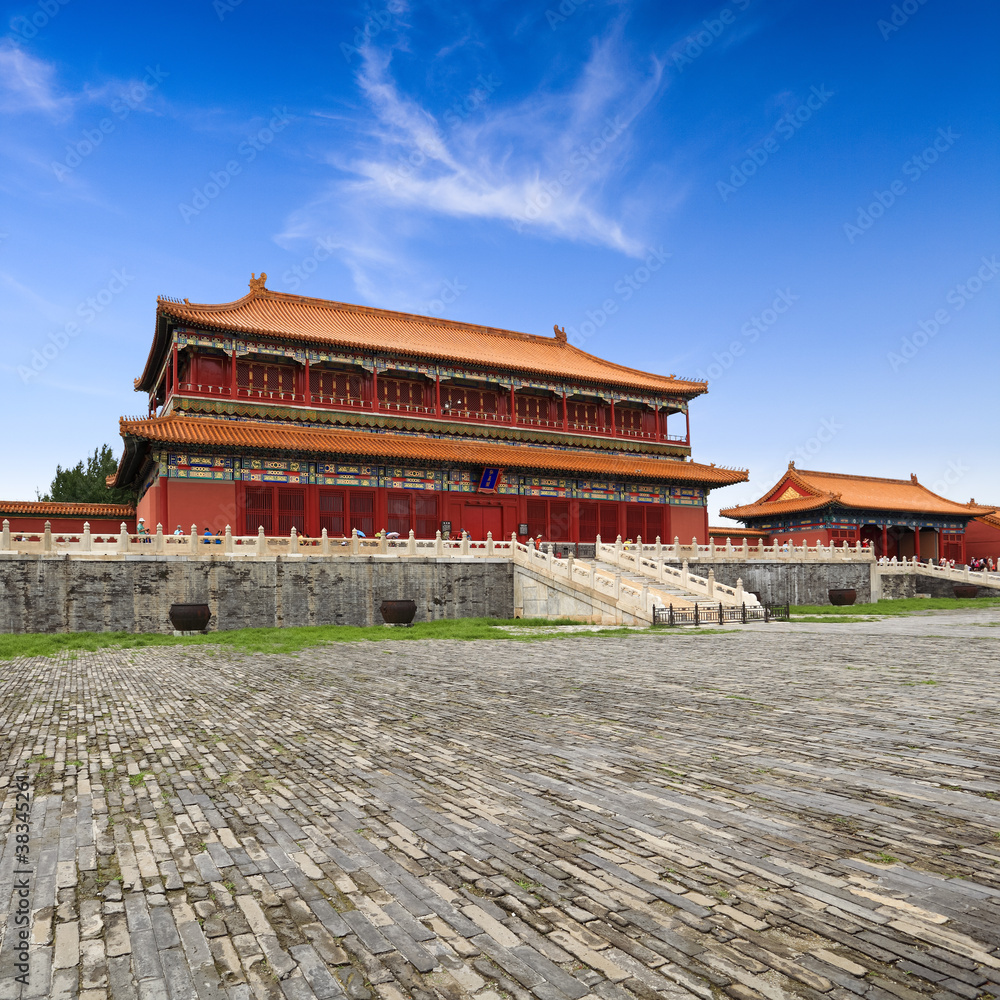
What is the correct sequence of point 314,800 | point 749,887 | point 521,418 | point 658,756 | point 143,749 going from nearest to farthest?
point 749,887, point 314,800, point 658,756, point 143,749, point 521,418

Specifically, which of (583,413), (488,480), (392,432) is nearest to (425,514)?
(488,480)

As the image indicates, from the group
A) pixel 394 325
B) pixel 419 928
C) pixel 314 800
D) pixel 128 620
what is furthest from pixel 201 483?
pixel 419 928

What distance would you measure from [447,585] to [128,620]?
31.4ft

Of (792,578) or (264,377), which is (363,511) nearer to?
(264,377)

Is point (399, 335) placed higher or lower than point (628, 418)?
higher

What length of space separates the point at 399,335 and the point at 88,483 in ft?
81.5

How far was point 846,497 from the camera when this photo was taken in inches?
1738

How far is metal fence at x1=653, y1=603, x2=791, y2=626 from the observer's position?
2055cm

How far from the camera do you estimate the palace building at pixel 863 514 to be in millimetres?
43406

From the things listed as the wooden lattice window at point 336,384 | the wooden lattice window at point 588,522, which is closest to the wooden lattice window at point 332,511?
the wooden lattice window at point 336,384

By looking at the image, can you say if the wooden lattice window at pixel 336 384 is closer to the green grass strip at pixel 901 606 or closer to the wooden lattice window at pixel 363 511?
the wooden lattice window at pixel 363 511

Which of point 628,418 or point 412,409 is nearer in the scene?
point 412,409

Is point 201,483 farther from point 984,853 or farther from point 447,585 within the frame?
Result: point 984,853

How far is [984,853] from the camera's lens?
13.5 ft
